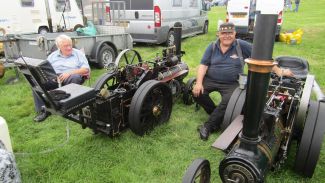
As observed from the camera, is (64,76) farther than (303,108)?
Yes

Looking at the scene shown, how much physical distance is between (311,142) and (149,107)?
198 cm

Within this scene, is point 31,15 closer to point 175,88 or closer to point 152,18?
point 152,18

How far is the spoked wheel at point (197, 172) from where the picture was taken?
6.77 feet

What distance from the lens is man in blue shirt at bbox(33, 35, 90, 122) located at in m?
4.35

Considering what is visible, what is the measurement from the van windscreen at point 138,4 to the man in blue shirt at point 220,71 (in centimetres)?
561

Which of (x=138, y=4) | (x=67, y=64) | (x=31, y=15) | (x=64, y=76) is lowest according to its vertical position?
(x=64, y=76)

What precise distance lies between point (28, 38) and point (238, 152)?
5688mm

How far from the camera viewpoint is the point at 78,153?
11.5ft

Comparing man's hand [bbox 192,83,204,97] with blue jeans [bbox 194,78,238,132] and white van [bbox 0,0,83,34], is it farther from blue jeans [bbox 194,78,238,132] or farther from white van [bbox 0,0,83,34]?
white van [bbox 0,0,83,34]

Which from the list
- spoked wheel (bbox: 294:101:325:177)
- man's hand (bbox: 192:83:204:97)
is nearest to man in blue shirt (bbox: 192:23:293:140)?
man's hand (bbox: 192:83:204:97)

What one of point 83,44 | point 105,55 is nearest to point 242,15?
point 105,55

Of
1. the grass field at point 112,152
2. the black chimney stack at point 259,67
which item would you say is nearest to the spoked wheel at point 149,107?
the grass field at point 112,152

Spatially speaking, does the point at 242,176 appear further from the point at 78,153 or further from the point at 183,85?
the point at 183,85

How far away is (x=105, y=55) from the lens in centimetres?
762
